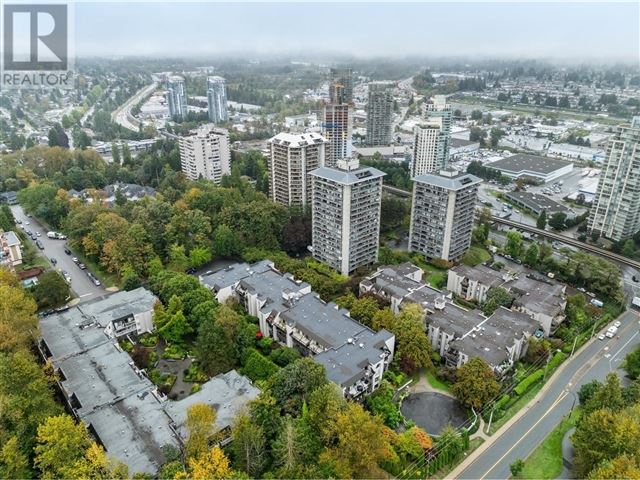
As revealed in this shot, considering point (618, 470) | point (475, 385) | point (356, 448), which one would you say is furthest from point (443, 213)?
point (356, 448)

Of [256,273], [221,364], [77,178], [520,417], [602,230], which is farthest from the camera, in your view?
[77,178]

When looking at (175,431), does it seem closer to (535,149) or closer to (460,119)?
(535,149)

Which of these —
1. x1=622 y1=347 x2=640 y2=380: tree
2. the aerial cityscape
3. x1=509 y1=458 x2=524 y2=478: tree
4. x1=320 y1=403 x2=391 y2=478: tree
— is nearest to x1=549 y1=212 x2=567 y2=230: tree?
the aerial cityscape

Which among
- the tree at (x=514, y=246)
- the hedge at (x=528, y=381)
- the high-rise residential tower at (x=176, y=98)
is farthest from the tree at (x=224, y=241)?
the high-rise residential tower at (x=176, y=98)

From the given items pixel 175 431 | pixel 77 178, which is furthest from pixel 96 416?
pixel 77 178

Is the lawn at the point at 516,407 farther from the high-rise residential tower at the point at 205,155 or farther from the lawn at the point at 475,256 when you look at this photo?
the high-rise residential tower at the point at 205,155

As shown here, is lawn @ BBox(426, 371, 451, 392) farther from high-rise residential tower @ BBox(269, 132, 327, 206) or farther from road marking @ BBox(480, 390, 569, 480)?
high-rise residential tower @ BBox(269, 132, 327, 206)
